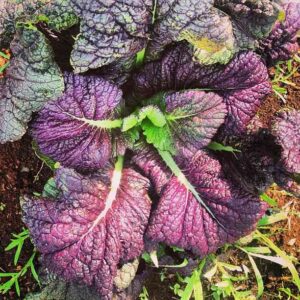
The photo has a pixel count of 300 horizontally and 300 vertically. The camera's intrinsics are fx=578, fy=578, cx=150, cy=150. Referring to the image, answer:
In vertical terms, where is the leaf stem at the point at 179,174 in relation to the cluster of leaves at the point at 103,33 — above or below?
below

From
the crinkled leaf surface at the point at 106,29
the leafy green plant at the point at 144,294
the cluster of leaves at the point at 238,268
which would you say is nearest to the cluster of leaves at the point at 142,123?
the crinkled leaf surface at the point at 106,29

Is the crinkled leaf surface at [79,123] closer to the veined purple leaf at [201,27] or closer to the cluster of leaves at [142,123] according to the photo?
the cluster of leaves at [142,123]

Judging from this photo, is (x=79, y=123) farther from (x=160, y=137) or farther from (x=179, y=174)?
(x=179, y=174)

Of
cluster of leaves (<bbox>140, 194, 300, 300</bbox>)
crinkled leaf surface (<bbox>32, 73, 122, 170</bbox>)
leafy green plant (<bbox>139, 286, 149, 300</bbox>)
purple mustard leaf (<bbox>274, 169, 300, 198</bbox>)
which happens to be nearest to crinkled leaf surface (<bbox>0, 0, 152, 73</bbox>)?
crinkled leaf surface (<bbox>32, 73, 122, 170</bbox>)

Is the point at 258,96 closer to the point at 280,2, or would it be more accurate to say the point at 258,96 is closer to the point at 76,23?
the point at 280,2

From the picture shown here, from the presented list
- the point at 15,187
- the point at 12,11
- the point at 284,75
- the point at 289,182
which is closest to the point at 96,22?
the point at 12,11

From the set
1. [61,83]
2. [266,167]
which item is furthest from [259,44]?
[61,83]
